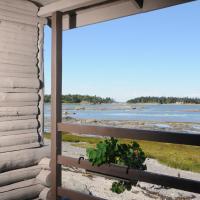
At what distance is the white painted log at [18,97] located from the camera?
5699 millimetres

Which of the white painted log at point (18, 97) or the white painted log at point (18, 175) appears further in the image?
the white painted log at point (18, 97)

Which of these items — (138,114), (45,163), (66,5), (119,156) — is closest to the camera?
(119,156)

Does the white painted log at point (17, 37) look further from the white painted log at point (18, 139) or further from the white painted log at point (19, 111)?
the white painted log at point (18, 139)

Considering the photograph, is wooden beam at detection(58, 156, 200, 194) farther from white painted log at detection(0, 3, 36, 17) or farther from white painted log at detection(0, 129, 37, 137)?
white painted log at detection(0, 3, 36, 17)

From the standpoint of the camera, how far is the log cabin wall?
5680 mm

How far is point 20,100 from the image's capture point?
5926mm

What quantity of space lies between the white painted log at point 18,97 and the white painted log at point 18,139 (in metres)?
0.58

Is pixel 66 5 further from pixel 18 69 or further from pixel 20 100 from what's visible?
pixel 20 100

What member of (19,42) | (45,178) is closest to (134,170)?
(45,178)

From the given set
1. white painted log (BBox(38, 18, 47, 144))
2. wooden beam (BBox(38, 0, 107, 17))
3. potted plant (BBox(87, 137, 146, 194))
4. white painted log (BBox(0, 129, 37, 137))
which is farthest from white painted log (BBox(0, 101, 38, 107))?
potted plant (BBox(87, 137, 146, 194))

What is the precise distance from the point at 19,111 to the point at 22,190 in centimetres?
127

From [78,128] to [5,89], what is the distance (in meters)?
1.56

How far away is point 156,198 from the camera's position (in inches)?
380

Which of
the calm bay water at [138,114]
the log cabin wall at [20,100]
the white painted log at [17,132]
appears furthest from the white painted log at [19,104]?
the calm bay water at [138,114]
